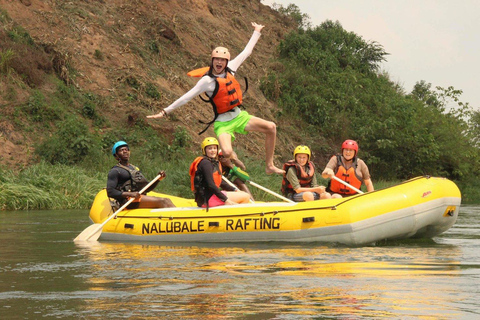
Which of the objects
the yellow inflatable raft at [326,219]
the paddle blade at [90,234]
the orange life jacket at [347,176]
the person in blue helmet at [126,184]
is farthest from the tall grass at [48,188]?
the orange life jacket at [347,176]

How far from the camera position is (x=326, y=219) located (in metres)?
10.1

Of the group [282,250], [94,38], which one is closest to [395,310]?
[282,250]

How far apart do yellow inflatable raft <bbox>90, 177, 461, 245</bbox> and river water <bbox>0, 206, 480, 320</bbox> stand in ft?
0.58

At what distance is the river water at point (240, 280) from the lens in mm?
6008

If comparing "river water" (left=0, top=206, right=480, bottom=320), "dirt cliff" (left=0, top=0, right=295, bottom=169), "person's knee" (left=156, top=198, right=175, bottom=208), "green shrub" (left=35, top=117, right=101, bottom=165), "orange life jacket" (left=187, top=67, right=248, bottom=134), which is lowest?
"river water" (left=0, top=206, right=480, bottom=320)

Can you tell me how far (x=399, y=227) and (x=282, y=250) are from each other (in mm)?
1477

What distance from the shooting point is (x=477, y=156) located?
109ft

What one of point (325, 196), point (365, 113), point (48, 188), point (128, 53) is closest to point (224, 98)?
point (325, 196)

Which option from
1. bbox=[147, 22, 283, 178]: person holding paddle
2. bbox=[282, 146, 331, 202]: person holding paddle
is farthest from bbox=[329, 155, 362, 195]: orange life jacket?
bbox=[147, 22, 283, 178]: person holding paddle

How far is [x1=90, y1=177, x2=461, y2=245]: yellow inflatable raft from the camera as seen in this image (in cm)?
1003

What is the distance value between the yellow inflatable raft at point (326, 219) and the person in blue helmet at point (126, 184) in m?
0.56

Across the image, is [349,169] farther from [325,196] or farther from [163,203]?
[163,203]

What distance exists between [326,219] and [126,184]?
2.92 metres

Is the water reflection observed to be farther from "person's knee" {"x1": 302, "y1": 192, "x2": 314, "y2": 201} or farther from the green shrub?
the green shrub
